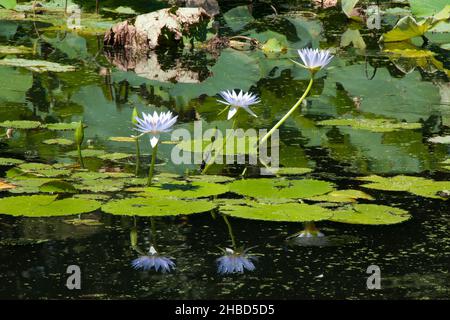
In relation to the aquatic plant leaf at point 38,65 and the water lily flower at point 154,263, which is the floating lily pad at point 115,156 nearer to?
the water lily flower at point 154,263

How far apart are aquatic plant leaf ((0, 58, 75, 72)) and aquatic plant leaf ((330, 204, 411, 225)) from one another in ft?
10.9

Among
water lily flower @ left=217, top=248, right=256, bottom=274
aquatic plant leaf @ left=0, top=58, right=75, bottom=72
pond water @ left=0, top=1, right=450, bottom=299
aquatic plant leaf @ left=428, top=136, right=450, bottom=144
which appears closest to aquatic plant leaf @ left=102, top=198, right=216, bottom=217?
pond water @ left=0, top=1, right=450, bottom=299

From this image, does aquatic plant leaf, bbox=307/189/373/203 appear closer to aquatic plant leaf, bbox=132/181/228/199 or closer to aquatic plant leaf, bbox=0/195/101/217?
aquatic plant leaf, bbox=132/181/228/199

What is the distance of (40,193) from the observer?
133 inches

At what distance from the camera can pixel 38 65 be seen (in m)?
6.24

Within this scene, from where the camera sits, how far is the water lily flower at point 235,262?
2723 mm

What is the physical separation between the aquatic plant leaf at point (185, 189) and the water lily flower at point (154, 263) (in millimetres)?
530

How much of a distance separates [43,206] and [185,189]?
0.49 meters

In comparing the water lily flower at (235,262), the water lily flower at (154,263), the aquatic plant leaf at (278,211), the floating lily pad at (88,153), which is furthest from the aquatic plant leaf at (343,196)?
the floating lily pad at (88,153)

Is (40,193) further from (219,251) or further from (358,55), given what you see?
(358,55)

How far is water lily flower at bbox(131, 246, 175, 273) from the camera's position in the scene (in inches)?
Answer: 107

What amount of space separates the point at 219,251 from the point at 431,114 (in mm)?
2345

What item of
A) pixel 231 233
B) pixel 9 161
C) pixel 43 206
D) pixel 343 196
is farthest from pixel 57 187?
pixel 343 196
